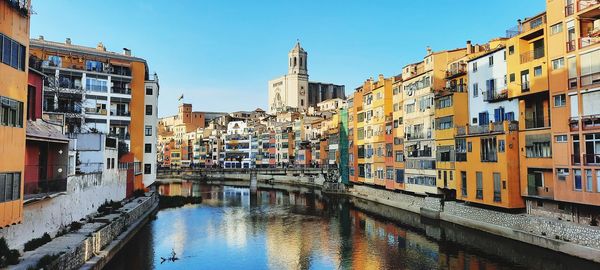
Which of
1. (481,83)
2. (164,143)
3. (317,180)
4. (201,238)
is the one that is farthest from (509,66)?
(164,143)

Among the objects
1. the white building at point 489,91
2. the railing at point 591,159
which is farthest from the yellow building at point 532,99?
the railing at point 591,159

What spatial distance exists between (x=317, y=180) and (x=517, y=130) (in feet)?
210

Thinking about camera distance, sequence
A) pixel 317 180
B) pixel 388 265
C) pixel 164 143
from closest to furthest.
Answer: pixel 388 265 < pixel 317 180 < pixel 164 143

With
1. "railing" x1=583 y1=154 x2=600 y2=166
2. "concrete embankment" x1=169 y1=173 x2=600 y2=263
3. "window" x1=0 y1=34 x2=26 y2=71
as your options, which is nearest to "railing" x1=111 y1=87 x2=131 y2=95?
"concrete embankment" x1=169 y1=173 x2=600 y2=263

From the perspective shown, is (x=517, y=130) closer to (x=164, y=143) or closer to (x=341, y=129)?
(x=341, y=129)

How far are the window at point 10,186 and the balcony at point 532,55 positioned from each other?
34642 millimetres

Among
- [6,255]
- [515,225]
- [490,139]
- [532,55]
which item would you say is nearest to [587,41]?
[532,55]

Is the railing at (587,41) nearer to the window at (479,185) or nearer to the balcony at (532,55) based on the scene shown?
the balcony at (532,55)

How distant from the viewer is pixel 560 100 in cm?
3128

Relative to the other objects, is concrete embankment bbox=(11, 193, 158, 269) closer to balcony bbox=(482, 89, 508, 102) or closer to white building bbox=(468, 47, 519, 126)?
white building bbox=(468, 47, 519, 126)

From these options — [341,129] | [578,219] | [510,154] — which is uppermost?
[341,129]

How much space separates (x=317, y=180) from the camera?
98.1 meters

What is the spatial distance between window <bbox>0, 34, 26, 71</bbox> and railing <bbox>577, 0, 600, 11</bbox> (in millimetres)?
32479

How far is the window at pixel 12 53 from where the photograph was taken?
19.0 metres
